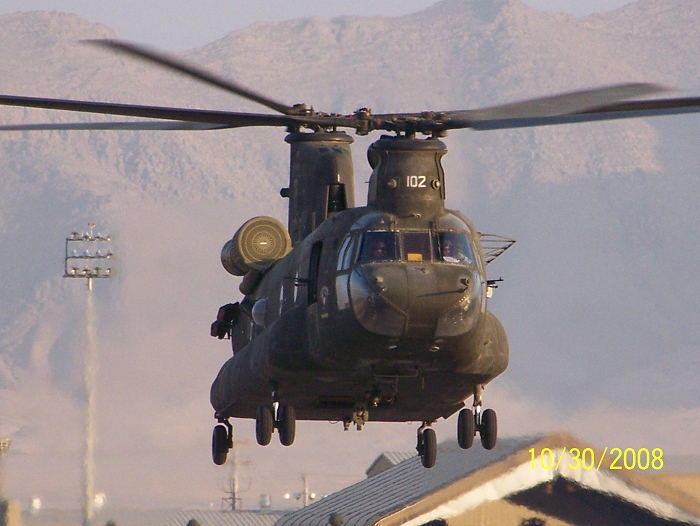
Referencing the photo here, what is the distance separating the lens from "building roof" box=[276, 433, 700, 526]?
38812mm

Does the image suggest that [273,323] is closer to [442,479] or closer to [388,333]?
[388,333]

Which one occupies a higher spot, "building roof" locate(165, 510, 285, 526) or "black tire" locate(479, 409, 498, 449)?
"building roof" locate(165, 510, 285, 526)

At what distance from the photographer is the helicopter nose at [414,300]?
23781 millimetres

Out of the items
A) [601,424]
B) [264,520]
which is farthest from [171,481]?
[264,520]

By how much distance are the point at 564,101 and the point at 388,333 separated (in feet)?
15.8

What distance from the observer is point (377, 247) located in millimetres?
24547

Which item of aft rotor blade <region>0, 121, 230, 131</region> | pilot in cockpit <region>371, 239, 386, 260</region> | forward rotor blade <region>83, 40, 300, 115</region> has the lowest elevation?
pilot in cockpit <region>371, 239, 386, 260</region>

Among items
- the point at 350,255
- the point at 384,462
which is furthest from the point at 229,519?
the point at 350,255

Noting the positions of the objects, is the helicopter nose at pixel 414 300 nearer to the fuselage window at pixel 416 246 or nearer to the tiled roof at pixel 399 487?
the fuselage window at pixel 416 246

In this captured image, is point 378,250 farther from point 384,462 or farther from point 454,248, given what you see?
point 384,462

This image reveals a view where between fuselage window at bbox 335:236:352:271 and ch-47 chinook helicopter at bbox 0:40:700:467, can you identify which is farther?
fuselage window at bbox 335:236:352:271

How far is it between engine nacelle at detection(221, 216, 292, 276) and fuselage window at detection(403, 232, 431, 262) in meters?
6.41

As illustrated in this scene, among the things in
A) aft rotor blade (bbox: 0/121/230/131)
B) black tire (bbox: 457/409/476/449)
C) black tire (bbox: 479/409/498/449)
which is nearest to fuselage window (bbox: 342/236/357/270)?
black tire (bbox: 457/409/476/449)

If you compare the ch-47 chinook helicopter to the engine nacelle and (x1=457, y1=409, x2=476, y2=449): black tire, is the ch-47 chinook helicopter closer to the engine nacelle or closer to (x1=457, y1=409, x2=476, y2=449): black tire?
(x1=457, y1=409, x2=476, y2=449): black tire
